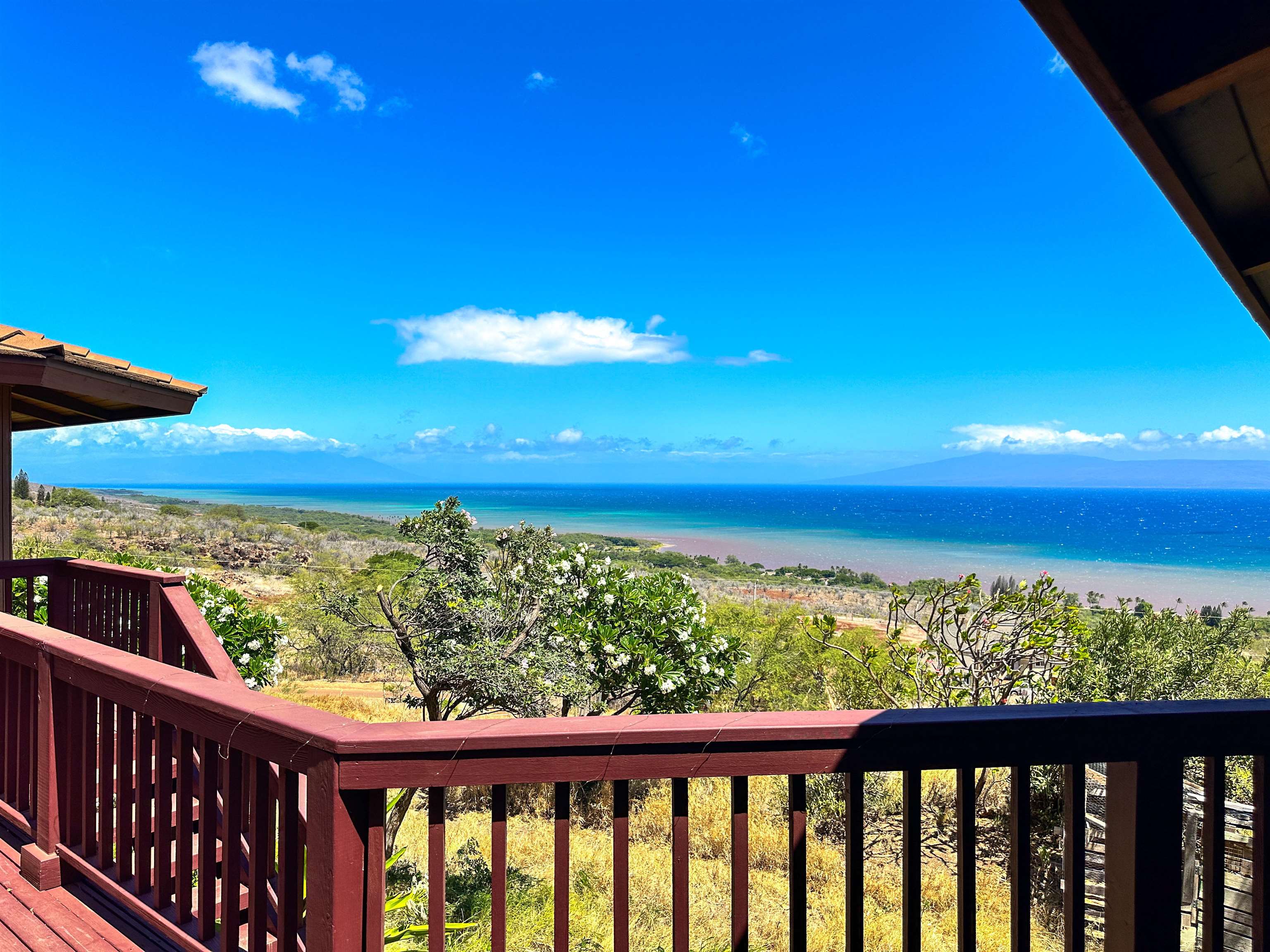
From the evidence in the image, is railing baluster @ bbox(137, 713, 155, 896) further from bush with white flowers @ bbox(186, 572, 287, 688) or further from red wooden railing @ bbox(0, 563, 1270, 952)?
bush with white flowers @ bbox(186, 572, 287, 688)

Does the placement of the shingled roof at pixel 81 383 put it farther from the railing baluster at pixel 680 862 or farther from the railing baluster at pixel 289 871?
the railing baluster at pixel 680 862

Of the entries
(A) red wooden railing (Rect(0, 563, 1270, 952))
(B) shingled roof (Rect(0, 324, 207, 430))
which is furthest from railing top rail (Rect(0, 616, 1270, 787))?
(B) shingled roof (Rect(0, 324, 207, 430))

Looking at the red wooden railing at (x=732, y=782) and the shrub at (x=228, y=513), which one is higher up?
the red wooden railing at (x=732, y=782)

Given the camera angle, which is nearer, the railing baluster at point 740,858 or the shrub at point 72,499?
the railing baluster at point 740,858

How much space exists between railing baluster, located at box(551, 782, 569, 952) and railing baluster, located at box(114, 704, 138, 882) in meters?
1.54

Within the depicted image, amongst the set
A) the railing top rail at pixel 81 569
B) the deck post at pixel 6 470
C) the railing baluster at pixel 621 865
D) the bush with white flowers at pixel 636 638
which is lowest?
the bush with white flowers at pixel 636 638

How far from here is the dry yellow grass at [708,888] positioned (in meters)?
5.37

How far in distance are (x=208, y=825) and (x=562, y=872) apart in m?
0.97

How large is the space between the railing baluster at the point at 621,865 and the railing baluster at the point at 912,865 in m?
0.52

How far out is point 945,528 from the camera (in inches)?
2899

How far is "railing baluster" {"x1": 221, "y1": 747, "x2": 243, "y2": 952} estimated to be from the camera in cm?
145

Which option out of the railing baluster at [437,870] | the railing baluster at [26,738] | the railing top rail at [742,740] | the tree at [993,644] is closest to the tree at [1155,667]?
the tree at [993,644]

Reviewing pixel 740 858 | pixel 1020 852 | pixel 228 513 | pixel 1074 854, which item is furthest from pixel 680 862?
pixel 228 513

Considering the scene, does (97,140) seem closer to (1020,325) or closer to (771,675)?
(771,675)
